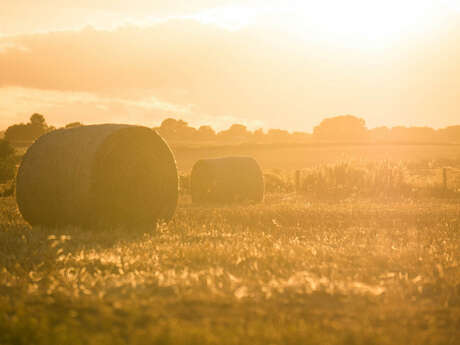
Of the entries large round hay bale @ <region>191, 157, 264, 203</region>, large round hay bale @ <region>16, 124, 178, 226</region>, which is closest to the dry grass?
large round hay bale @ <region>16, 124, 178, 226</region>

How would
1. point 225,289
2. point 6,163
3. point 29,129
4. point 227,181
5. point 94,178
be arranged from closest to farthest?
1. point 225,289
2. point 94,178
3. point 227,181
4. point 6,163
5. point 29,129

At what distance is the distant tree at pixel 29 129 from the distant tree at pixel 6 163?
74.2 feet

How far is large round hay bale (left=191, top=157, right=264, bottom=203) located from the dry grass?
790cm

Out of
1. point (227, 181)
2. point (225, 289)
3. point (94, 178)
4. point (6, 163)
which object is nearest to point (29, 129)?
point (6, 163)

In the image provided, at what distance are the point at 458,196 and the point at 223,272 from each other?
15355 millimetres

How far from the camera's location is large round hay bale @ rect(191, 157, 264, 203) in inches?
664

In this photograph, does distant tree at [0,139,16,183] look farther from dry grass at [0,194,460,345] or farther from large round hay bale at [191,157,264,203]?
dry grass at [0,194,460,345]

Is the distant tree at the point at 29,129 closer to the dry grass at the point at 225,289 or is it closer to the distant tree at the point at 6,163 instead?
the distant tree at the point at 6,163

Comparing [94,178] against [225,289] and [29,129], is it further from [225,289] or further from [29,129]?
[29,129]

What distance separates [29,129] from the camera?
46250 mm

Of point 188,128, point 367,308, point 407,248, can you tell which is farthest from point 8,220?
point 188,128

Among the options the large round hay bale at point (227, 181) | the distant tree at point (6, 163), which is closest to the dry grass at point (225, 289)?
the large round hay bale at point (227, 181)

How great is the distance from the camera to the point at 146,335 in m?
3.80

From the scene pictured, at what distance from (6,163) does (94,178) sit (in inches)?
543
